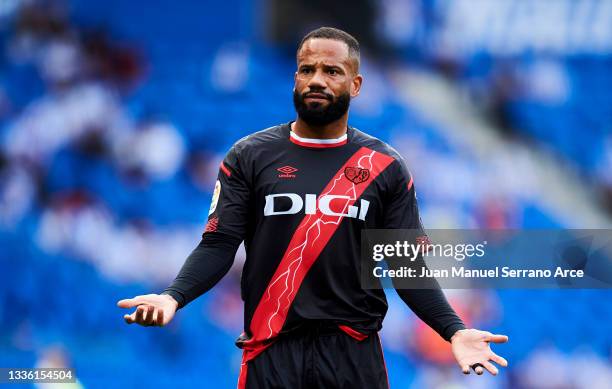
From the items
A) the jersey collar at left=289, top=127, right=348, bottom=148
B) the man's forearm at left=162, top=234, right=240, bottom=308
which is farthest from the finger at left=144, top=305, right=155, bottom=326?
the jersey collar at left=289, top=127, right=348, bottom=148

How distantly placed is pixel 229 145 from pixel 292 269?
8345 millimetres

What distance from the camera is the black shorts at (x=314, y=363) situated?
13.9 feet

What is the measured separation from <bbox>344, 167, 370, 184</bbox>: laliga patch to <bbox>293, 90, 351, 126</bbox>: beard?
0.21m

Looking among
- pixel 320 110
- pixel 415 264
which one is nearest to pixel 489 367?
pixel 415 264

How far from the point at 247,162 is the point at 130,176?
7755mm

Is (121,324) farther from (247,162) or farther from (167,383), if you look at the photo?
(247,162)

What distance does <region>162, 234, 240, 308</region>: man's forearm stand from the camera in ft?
13.7

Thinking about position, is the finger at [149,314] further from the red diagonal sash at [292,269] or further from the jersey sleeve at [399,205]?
the jersey sleeve at [399,205]

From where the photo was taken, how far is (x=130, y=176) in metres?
12.0

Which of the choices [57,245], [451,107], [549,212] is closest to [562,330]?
[549,212]

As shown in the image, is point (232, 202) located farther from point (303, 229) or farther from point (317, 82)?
point (317, 82)

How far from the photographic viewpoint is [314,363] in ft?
13.9

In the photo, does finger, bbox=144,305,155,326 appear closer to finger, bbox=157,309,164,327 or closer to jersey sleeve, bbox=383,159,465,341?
finger, bbox=157,309,164,327

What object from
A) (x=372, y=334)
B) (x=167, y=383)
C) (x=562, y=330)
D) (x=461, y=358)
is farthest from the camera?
(x=562, y=330)
